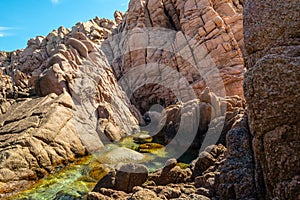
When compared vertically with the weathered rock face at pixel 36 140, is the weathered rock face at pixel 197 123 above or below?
below

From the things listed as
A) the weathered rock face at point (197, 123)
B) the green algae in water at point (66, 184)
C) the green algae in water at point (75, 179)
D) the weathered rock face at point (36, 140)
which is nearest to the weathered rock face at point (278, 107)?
the green algae in water at point (75, 179)

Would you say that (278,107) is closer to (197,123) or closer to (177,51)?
(197,123)

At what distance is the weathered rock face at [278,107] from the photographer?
8008 mm

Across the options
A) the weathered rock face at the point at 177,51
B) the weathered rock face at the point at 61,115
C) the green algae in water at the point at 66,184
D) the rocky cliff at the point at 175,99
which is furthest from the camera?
the weathered rock face at the point at 177,51

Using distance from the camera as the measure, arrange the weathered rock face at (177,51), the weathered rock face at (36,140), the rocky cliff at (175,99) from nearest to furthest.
A: the rocky cliff at (175,99) < the weathered rock face at (36,140) < the weathered rock face at (177,51)

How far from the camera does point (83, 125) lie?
29.7m

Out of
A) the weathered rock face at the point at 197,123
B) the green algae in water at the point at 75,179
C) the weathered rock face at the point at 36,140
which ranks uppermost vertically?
the weathered rock face at the point at 36,140

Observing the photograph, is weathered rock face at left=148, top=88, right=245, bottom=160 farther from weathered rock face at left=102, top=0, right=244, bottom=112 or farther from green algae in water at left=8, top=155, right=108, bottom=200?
weathered rock face at left=102, top=0, right=244, bottom=112

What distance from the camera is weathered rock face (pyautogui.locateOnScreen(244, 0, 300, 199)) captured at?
801 cm

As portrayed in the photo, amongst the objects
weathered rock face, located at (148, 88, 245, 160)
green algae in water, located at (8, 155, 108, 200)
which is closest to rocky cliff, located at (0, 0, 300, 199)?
weathered rock face, located at (148, 88, 245, 160)

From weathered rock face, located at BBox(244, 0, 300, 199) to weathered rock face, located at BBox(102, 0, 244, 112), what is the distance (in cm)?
3399

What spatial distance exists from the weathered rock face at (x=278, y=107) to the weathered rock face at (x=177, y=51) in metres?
34.0

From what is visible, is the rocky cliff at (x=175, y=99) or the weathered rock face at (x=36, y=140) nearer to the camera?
the rocky cliff at (x=175, y=99)

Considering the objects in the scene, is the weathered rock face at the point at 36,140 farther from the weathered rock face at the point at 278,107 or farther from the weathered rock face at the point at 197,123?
the weathered rock face at the point at 278,107
